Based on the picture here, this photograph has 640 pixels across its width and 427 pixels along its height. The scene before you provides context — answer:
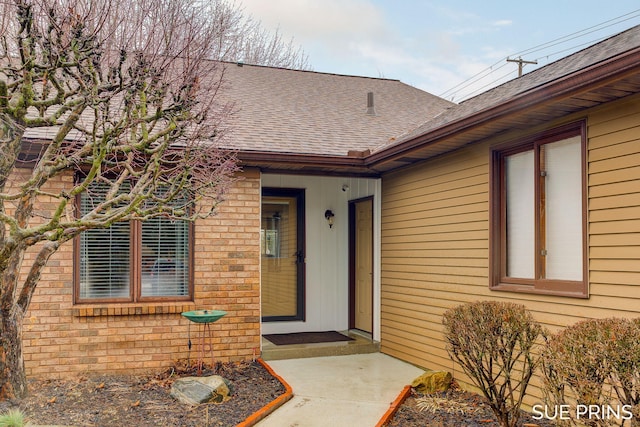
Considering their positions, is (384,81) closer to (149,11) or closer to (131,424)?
(149,11)

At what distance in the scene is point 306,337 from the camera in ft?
26.8

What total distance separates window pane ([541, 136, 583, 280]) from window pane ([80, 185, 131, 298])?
15.0 feet

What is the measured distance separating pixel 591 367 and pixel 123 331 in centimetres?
509

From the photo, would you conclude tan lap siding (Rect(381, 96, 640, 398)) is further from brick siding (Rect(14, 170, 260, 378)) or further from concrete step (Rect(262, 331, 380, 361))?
brick siding (Rect(14, 170, 260, 378))

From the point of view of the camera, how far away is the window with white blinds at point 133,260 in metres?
6.45

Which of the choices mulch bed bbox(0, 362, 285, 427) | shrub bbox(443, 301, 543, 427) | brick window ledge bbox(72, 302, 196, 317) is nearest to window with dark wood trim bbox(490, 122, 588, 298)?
shrub bbox(443, 301, 543, 427)

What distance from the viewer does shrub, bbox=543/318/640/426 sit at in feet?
9.30

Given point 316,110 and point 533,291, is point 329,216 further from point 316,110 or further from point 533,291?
point 533,291

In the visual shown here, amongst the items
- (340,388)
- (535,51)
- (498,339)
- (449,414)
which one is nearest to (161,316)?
(340,388)

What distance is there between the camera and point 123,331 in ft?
21.1

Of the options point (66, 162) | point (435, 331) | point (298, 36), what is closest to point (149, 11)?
point (66, 162)

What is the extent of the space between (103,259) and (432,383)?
3.91 m

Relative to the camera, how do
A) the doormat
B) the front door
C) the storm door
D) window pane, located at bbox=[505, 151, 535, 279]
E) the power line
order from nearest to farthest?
1. window pane, located at bbox=[505, 151, 535, 279]
2. the doormat
3. the front door
4. the storm door
5. the power line

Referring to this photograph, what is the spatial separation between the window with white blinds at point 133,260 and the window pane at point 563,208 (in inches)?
158
